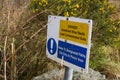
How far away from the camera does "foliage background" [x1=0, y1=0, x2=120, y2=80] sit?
5275 millimetres

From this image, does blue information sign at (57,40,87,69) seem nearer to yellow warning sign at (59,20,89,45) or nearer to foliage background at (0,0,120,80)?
yellow warning sign at (59,20,89,45)

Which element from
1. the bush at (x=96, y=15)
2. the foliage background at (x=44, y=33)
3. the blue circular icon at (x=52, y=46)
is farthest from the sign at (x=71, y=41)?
the bush at (x=96, y=15)

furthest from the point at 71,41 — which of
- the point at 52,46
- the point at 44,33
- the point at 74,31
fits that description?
the point at 44,33

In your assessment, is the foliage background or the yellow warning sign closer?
the yellow warning sign

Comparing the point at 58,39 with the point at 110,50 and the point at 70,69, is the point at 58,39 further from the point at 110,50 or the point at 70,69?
the point at 110,50

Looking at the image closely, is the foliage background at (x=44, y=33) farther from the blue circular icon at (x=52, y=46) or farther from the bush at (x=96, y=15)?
the blue circular icon at (x=52, y=46)

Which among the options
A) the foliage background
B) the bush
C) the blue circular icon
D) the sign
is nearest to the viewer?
the sign

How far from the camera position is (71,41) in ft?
10.0

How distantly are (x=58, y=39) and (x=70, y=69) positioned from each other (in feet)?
0.94

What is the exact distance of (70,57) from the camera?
3045 mm

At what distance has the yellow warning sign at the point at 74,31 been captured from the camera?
2.95m

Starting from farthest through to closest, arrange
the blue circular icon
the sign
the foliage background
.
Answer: the foliage background, the blue circular icon, the sign

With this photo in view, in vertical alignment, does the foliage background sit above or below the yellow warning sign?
below

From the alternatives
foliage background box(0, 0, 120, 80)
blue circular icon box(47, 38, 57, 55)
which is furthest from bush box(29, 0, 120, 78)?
blue circular icon box(47, 38, 57, 55)
